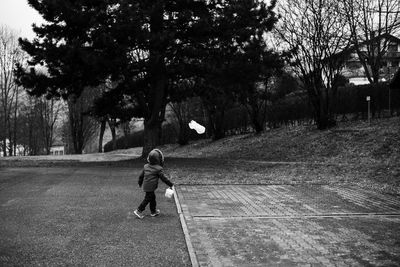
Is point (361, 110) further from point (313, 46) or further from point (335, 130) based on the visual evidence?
point (313, 46)

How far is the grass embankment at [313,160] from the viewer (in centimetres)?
1338

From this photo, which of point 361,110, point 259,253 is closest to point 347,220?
point 259,253

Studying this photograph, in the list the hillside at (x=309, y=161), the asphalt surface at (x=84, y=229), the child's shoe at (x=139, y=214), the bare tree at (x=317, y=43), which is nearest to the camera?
the asphalt surface at (x=84, y=229)

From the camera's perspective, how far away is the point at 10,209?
8.31 metres

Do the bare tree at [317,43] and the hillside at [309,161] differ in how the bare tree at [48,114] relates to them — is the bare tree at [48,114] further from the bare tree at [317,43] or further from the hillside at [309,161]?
the bare tree at [317,43]

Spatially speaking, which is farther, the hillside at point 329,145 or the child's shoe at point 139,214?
the hillside at point 329,145

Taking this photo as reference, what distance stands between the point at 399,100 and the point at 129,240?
67.1ft

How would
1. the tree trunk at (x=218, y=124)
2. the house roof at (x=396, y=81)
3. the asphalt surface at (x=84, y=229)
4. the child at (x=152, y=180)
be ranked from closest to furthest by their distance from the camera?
the asphalt surface at (x=84, y=229), the child at (x=152, y=180), the house roof at (x=396, y=81), the tree trunk at (x=218, y=124)

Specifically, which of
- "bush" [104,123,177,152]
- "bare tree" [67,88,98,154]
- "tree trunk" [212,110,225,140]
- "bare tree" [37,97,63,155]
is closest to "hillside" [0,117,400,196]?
"tree trunk" [212,110,225,140]

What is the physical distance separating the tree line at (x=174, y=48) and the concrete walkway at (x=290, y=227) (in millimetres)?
8475

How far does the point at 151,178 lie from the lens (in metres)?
8.10

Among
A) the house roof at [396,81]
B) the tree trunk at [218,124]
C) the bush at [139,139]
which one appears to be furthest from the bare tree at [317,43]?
the bush at [139,139]

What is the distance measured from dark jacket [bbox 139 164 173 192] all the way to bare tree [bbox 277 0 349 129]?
16.1m

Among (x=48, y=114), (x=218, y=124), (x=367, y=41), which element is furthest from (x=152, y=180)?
(x=48, y=114)
